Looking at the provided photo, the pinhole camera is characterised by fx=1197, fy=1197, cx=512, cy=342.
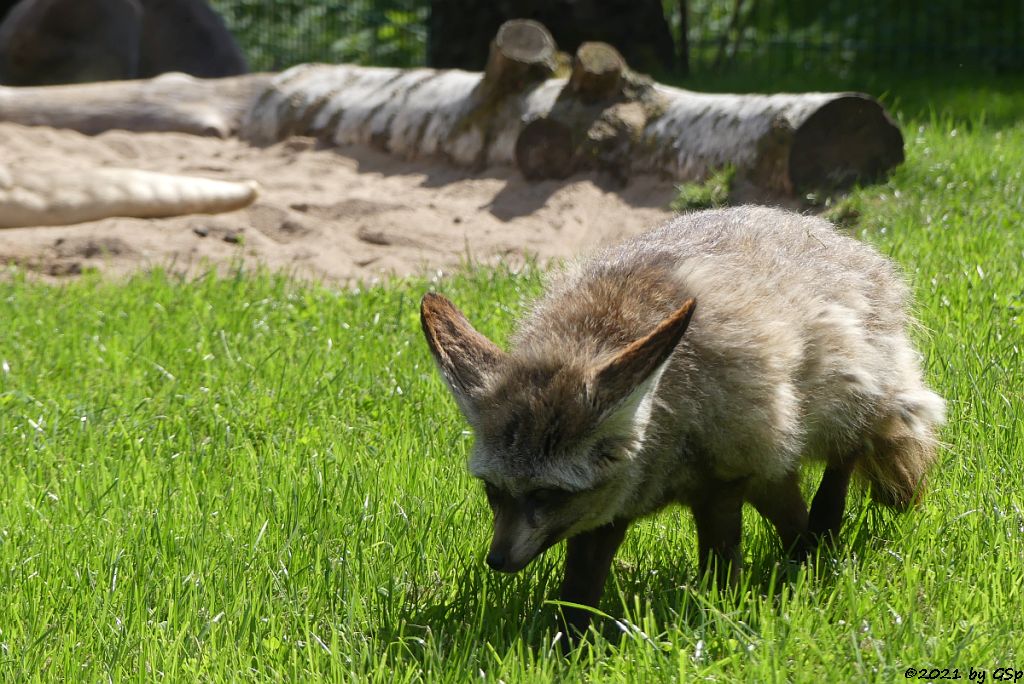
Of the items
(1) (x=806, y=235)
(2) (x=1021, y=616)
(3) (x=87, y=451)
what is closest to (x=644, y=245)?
(1) (x=806, y=235)

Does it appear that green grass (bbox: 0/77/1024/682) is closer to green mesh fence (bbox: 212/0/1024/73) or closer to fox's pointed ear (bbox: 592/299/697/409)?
fox's pointed ear (bbox: 592/299/697/409)

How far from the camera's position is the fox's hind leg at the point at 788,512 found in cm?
407

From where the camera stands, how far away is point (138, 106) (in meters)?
11.6

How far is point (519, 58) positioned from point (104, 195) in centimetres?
338

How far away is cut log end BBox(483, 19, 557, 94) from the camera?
962cm

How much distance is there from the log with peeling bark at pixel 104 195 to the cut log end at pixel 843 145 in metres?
4.06

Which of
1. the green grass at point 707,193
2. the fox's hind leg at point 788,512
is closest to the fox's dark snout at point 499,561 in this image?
the fox's hind leg at point 788,512

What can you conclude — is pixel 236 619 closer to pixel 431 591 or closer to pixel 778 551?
pixel 431 591

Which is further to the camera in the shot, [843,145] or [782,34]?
[782,34]

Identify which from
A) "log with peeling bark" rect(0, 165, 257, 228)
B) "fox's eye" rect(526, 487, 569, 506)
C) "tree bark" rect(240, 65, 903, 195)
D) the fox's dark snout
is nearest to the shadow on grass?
the fox's dark snout

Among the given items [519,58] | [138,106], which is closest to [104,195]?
[138,106]

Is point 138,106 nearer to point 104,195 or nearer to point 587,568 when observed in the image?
point 104,195

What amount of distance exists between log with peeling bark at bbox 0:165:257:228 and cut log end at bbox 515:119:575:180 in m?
2.09

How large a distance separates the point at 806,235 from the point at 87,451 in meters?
2.98
